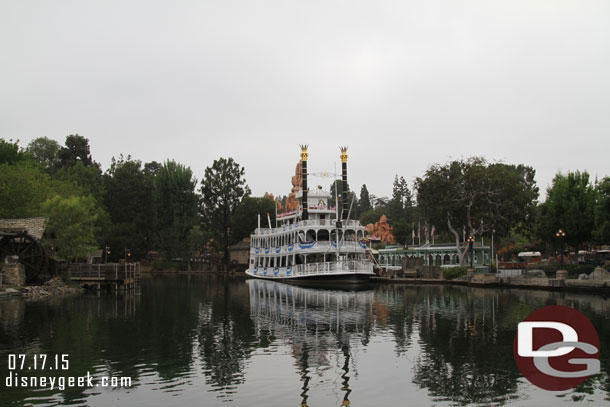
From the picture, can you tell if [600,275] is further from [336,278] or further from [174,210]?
[174,210]

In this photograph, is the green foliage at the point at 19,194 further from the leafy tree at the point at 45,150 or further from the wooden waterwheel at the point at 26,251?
the leafy tree at the point at 45,150

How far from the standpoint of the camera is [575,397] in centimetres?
1338

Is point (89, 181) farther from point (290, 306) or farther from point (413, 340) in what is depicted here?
point (413, 340)

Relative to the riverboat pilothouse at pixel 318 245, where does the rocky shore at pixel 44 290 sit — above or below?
below

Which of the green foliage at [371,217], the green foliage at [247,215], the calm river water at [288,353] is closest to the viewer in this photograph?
the calm river water at [288,353]

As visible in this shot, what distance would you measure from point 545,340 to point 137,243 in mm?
69982

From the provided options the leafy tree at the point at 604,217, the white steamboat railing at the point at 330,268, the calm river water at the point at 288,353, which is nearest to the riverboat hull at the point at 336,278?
the white steamboat railing at the point at 330,268

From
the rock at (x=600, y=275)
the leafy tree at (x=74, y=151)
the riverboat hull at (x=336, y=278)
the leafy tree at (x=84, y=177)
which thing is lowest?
the riverboat hull at (x=336, y=278)

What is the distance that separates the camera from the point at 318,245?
180 feet

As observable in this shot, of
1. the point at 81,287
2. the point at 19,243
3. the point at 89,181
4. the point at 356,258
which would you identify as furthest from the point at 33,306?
the point at 89,181

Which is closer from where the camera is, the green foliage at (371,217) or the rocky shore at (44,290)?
the rocky shore at (44,290)

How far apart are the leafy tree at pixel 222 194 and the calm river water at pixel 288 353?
55481 millimetres

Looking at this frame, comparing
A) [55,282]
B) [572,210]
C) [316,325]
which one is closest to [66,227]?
[55,282]

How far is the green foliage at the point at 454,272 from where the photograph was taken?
53281 millimetres
